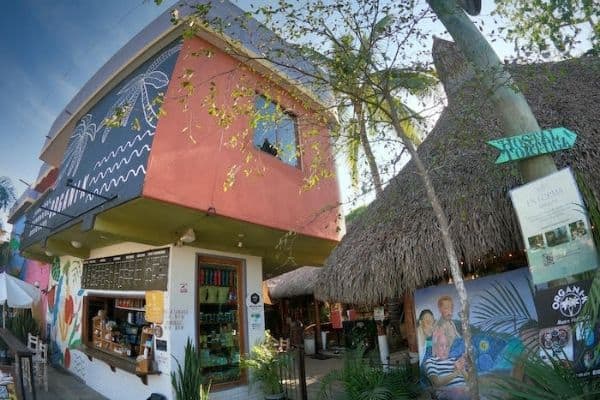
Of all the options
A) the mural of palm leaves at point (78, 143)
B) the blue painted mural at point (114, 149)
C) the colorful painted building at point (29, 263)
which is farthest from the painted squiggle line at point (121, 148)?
the colorful painted building at point (29, 263)

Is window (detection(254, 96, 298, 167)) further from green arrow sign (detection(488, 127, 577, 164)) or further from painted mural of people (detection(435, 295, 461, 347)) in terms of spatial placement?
green arrow sign (detection(488, 127, 577, 164))

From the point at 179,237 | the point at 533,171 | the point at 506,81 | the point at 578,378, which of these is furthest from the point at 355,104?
the point at 179,237

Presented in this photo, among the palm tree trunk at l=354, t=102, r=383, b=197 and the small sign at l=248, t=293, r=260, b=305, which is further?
the small sign at l=248, t=293, r=260, b=305

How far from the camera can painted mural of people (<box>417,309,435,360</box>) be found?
6.13 m

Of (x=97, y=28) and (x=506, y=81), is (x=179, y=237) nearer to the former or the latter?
(x=97, y=28)

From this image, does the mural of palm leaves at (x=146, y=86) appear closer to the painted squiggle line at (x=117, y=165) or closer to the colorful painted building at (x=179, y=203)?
the colorful painted building at (x=179, y=203)

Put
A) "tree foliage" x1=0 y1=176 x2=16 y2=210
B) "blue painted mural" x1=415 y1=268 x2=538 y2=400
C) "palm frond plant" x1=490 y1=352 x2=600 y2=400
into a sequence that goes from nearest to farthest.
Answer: "palm frond plant" x1=490 y1=352 x2=600 y2=400, "blue painted mural" x1=415 y1=268 x2=538 y2=400, "tree foliage" x1=0 y1=176 x2=16 y2=210

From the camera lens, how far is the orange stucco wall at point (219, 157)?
19.6 ft

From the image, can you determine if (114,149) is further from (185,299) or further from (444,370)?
(444,370)

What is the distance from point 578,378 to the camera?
8.71 feet

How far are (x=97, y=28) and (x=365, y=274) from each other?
5.54 metres

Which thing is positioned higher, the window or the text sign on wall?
the window

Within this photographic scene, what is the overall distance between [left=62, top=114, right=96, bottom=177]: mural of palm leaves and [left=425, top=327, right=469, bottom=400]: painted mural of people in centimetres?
707

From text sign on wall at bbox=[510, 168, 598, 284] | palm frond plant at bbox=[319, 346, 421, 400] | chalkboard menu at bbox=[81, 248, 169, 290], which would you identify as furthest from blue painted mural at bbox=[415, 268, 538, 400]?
chalkboard menu at bbox=[81, 248, 169, 290]
